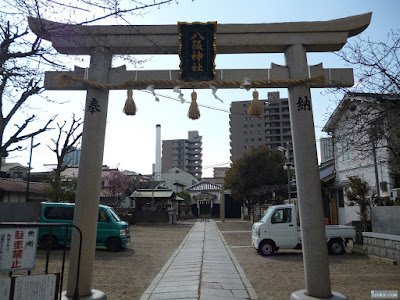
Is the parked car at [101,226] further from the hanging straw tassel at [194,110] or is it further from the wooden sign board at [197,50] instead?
the wooden sign board at [197,50]

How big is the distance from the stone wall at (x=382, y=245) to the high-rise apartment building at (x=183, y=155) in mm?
75910

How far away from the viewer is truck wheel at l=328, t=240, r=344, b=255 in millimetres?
12125

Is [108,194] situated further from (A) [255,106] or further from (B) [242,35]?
(B) [242,35]

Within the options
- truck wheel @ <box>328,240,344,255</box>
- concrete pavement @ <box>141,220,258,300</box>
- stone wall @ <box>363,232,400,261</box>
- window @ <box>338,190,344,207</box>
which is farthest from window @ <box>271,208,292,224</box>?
window @ <box>338,190,344,207</box>

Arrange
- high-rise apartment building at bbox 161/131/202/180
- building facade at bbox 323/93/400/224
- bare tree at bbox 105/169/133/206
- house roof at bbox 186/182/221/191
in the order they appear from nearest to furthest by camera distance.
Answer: building facade at bbox 323/93/400/224
bare tree at bbox 105/169/133/206
house roof at bbox 186/182/221/191
high-rise apartment building at bbox 161/131/202/180

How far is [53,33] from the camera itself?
5613 mm

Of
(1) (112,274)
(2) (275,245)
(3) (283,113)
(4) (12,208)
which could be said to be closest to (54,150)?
(4) (12,208)

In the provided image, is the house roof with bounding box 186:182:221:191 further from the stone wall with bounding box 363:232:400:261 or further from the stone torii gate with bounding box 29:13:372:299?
the stone torii gate with bounding box 29:13:372:299

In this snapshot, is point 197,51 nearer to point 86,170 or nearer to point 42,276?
point 86,170

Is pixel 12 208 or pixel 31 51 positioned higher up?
pixel 31 51

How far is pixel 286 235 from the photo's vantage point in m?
12.4

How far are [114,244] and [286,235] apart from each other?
23.3 feet

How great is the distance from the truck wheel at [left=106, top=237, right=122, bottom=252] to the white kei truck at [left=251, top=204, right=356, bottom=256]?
569 cm

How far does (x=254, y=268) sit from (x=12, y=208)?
13.3m
